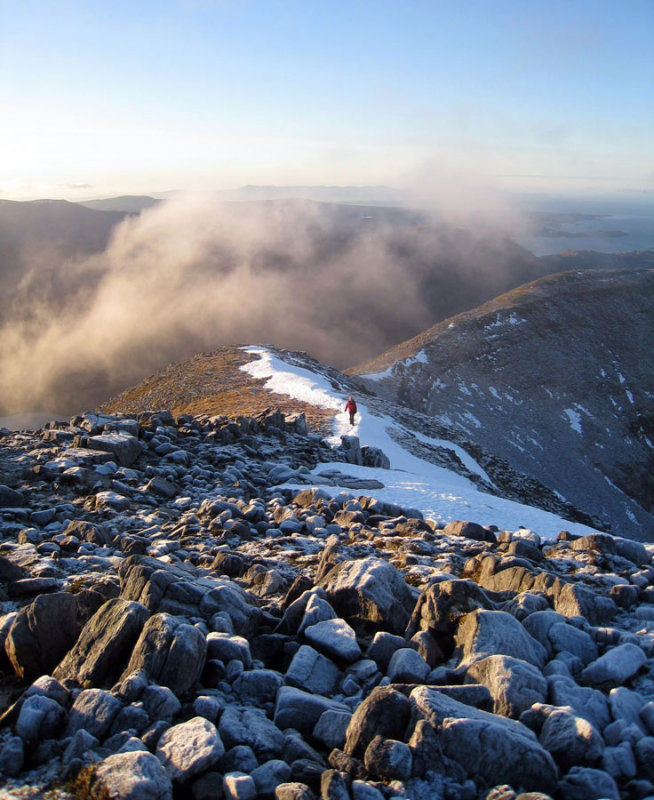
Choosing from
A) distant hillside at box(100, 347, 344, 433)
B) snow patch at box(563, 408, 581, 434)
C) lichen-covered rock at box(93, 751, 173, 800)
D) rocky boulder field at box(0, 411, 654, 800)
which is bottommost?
snow patch at box(563, 408, 581, 434)

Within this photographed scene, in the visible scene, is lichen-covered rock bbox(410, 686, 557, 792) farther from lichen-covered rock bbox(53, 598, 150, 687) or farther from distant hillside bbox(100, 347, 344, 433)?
distant hillside bbox(100, 347, 344, 433)

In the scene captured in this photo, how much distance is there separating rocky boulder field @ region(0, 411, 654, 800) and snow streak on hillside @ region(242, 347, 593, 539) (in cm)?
461

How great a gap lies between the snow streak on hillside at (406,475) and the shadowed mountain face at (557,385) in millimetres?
23075

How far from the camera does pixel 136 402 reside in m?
46.3

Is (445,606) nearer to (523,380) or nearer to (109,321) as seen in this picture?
(523,380)

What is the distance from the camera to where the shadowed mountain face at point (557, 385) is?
61938mm

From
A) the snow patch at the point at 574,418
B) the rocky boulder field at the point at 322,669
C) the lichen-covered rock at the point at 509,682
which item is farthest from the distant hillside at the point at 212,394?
the snow patch at the point at 574,418

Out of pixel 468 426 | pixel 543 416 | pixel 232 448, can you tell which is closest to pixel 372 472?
pixel 232 448

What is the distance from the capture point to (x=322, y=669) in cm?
683

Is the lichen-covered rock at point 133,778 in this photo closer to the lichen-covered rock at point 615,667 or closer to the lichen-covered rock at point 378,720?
the lichen-covered rock at point 378,720

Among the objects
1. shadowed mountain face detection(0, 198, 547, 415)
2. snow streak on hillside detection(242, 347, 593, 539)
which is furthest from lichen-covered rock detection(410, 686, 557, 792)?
shadowed mountain face detection(0, 198, 547, 415)

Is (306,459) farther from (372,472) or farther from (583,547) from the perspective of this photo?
(583,547)

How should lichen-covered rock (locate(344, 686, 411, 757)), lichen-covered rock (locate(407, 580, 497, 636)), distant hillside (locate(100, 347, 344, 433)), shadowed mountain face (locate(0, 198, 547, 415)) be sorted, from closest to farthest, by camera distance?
lichen-covered rock (locate(344, 686, 411, 757)), lichen-covered rock (locate(407, 580, 497, 636)), distant hillside (locate(100, 347, 344, 433)), shadowed mountain face (locate(0, 198, 547, 415))

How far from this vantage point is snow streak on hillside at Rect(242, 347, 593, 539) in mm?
16969
